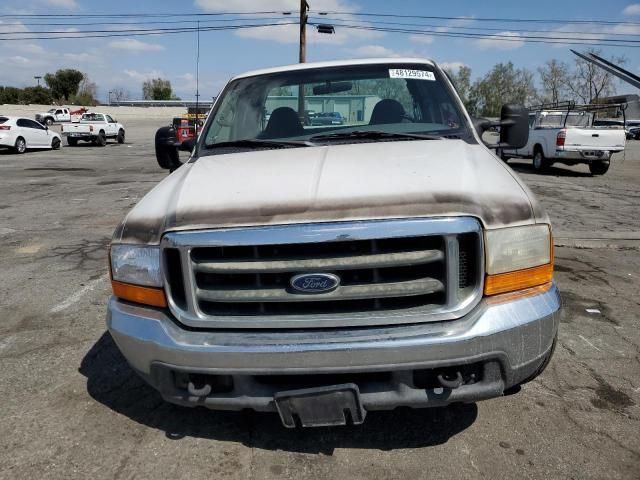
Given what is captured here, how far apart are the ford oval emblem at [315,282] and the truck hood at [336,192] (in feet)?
0.76

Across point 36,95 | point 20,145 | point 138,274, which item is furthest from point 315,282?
point 36,95

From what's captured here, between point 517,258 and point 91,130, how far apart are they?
3157 cm

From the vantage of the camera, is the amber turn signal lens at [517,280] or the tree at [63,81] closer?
the amber turn signal lens at [517,280]

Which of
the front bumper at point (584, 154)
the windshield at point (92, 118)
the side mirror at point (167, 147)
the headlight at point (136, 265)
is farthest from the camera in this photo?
the windshield at point (92, 118)

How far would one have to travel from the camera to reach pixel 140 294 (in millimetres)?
2508

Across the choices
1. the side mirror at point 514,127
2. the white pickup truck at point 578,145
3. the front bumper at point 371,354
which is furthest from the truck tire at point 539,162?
the front bumper at point 371,354

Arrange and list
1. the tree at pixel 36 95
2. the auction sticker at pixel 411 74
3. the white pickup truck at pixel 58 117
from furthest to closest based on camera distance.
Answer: the tree at pixel 36 95
the white pickup truck at pixel 58 117
the auction sticker at pixel 411 74

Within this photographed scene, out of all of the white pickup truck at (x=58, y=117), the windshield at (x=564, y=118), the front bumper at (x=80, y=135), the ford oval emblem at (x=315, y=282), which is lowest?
the ford oval emblem at (x=315, y=282)

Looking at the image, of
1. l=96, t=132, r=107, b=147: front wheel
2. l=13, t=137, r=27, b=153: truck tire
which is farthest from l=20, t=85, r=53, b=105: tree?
l=13, t=137, r=27, b=153: truck tire

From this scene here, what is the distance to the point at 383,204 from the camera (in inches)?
89.7

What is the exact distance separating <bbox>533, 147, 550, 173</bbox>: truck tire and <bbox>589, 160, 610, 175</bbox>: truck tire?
1.23m

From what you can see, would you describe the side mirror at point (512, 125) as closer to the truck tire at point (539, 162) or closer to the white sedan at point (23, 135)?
the truck tire at point (539, 162)

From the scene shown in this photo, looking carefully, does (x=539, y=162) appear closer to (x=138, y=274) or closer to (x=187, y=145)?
(x=187, y=145)

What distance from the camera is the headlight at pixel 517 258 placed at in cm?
231
